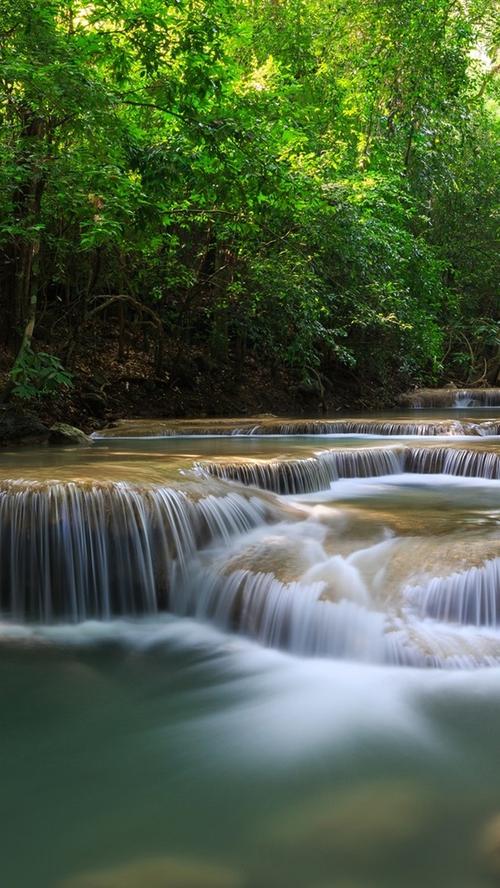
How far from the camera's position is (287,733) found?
12.6 ft

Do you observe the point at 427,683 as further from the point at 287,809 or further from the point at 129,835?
the point at 129,835

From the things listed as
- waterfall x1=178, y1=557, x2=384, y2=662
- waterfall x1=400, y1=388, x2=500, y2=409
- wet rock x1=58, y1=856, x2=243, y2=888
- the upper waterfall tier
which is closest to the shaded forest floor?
waterfall x1=400, y1=388, x2=500, y2=409

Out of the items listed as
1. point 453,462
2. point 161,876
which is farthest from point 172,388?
point 161,876

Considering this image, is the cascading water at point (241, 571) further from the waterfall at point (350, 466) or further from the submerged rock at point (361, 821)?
the submerged rock at point (361, 821)

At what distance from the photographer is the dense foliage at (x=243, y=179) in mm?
8586

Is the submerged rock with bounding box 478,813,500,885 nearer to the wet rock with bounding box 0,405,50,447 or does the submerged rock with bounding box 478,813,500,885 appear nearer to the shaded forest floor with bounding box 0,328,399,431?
the wet rock with bounding box 0,405,50,447

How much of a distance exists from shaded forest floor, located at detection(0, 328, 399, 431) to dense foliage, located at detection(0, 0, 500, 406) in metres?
0.27

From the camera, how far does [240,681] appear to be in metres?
4.47

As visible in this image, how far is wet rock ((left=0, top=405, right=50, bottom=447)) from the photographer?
10.4 meters

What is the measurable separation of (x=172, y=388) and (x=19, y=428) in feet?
19.0

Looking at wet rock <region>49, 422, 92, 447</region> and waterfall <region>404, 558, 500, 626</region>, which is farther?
wet rock <region>49, 422, 92, 447</region>

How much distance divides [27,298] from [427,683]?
908 centimetres

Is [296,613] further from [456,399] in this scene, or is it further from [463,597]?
[456,399]

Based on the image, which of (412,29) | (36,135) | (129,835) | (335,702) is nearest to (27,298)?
(36,135)
